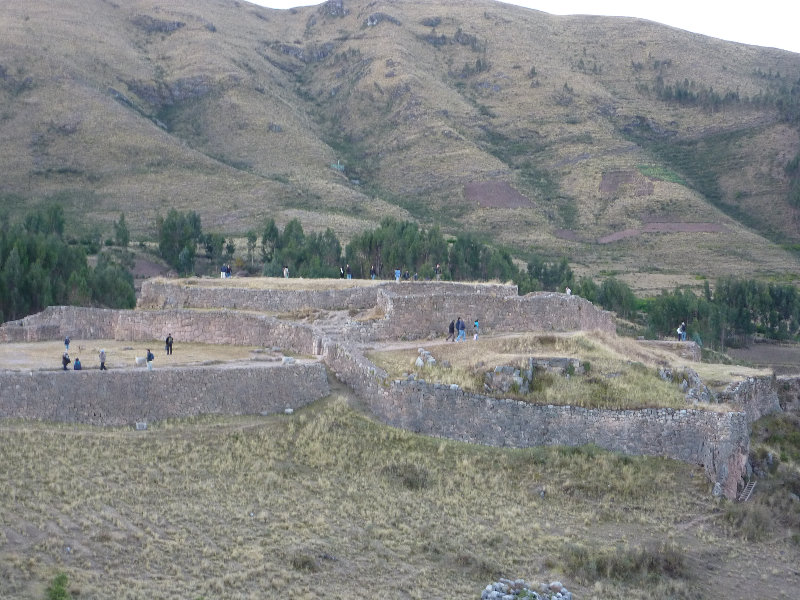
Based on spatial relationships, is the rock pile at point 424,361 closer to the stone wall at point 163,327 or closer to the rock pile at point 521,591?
the stone wall at point 163,327

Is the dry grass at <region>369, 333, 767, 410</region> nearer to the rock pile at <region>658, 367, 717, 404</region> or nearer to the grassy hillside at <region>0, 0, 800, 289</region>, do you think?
the rock pile at <region>658, 367, 717, 404</region>

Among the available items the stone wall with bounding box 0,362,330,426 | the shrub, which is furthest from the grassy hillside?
the shrub

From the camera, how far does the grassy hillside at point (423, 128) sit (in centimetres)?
9962

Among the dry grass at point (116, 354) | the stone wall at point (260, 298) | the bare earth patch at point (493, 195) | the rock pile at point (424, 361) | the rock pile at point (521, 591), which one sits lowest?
the rock pile at point (521, 591)

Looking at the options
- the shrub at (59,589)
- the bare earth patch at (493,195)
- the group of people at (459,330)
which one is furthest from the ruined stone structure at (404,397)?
the bare earth patch at (493,195)

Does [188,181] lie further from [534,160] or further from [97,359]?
[97,359]

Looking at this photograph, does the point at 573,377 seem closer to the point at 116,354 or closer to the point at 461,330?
the point at 461,330

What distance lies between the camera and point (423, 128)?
125 m

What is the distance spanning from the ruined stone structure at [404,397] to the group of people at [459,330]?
0.43 metres

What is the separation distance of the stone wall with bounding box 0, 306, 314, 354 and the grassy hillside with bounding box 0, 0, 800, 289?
166 ft

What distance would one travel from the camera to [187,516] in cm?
2077

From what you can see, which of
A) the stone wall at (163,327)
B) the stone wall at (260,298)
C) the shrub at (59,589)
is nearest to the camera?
the shrub at (59,589)

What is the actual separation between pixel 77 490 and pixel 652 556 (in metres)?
11.8

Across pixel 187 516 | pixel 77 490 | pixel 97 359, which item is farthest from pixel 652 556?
pixel 97 359
